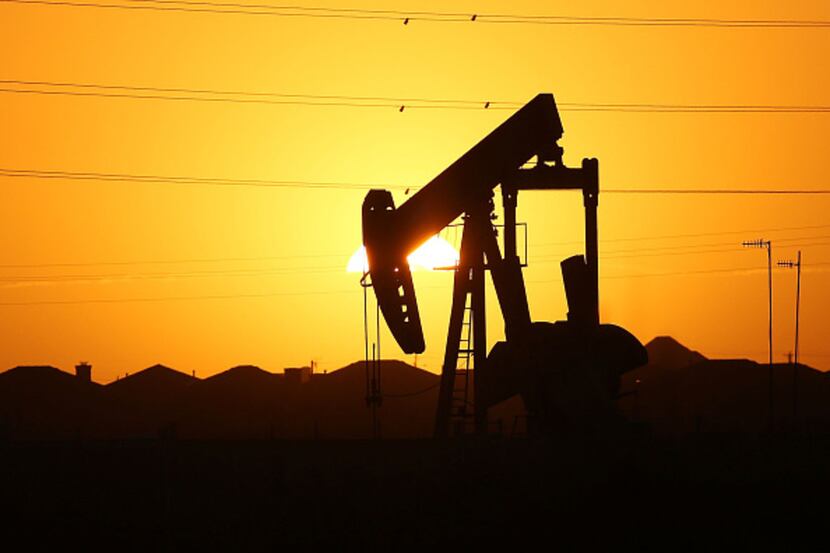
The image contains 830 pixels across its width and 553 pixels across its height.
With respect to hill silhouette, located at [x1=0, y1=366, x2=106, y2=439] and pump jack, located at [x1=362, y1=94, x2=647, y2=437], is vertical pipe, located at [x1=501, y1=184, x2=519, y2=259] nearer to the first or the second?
pump jack, located at [x1=362, y1=94, x2=647, y2=437]

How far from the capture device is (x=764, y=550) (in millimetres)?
14953

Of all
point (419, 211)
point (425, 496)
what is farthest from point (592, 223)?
point (425, 496)

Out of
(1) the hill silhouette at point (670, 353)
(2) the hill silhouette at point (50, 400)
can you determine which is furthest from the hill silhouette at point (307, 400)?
(1) the hill silhouette at point (670, 353)

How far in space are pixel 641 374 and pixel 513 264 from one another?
177 ft

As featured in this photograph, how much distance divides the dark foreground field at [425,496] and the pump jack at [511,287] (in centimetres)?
125

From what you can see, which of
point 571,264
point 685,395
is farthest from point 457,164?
point 685,395

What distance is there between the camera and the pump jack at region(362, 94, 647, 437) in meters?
21.5

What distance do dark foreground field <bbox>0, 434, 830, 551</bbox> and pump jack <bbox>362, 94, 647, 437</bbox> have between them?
125 cm

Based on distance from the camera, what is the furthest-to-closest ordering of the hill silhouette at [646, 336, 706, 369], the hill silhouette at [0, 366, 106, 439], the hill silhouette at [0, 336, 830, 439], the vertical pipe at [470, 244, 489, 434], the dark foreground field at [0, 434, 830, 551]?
the hill silhouette at [646, 336, 706, 369], the hill silhouette at [0, 366, 106, 439], the hill silhouette at [0, 336, 830, 439], the vertical pipe at [470, 244, 489, 434], the dark foreground field at [0, 434, 830, 551]

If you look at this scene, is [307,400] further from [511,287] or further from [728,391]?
[511,287]

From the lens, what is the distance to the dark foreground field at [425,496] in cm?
1591

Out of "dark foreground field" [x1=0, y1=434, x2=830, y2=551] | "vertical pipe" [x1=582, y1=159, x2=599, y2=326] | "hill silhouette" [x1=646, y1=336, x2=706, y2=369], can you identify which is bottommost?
"hill silhouette" [x1=646, y1=336, x2=706, y2=369]

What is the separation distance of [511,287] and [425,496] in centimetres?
505

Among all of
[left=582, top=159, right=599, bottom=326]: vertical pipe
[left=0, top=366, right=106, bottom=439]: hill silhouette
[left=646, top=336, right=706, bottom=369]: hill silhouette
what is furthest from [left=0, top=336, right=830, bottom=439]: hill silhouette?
[left=582, top=159, right=599, bottom=326]: vertical pipe
